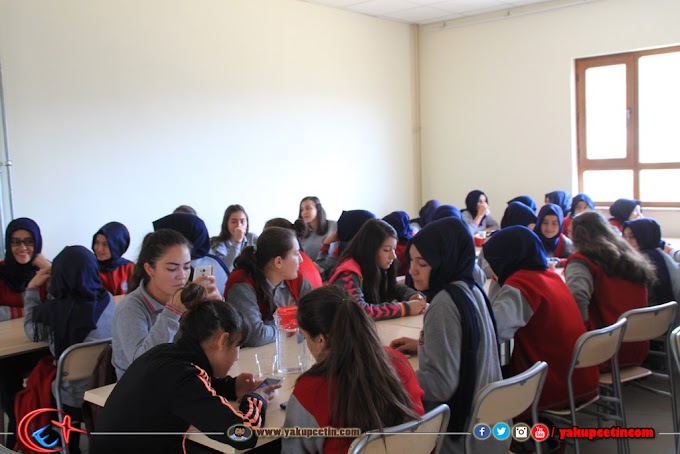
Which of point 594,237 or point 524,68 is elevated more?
point 524,68

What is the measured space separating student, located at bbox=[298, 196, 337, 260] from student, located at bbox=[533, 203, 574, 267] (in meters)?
1.93

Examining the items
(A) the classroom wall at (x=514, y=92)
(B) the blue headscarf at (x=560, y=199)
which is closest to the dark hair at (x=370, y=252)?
(B) the blue headscarf at (x=560, y=199)

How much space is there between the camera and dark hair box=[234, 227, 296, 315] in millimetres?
2996

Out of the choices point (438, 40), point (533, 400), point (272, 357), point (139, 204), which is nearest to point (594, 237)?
point (533, 400)

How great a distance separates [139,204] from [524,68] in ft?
15.5

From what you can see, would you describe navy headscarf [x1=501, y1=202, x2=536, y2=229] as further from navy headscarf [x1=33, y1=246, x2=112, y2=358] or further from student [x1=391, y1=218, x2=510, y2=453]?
navy headscarf [x1=33, y1=246, x2=112, y2=358]

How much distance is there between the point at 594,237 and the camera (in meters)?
3.56

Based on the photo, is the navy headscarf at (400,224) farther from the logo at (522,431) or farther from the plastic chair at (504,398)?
the plastic chair at (504,398)

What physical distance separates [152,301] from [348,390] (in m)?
1.22

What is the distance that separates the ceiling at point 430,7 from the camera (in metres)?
7.37

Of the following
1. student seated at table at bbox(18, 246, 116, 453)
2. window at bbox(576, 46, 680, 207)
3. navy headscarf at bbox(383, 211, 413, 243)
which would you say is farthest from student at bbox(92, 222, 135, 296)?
window at bbox(576, 46, 680, 207)

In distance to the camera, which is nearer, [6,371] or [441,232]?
[441,232]

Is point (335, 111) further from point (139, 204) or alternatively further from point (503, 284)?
point (503, 284)

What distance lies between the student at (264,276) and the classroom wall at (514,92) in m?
5.43
